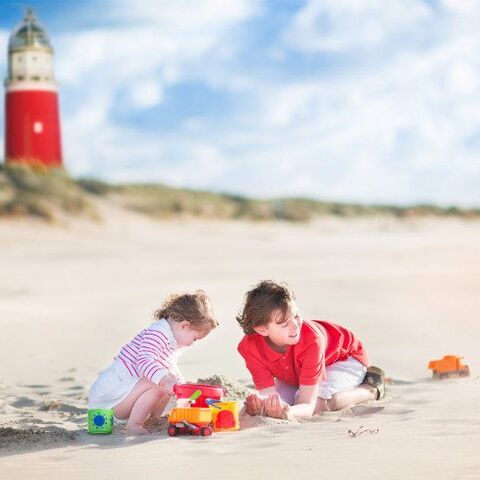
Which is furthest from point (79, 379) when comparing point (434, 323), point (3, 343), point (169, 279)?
point (169, 279)

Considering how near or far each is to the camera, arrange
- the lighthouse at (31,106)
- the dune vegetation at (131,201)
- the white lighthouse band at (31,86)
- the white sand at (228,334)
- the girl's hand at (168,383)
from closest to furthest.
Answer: the white sand at (228,334)
the girl's hand at (168,383)
the dune vegetation at (131,201)
the lighthouse at (31,106)
the white lighthouse band at (31,86)

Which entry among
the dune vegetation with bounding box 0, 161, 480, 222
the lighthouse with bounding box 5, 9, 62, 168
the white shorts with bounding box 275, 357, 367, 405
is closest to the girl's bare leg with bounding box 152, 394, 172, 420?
the white shorts with bounding box 275, 357, 367, 405

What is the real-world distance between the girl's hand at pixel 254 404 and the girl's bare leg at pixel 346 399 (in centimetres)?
45

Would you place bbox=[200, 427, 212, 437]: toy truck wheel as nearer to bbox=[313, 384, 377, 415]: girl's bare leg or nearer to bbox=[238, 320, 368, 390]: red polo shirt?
bbox=[238, 320, 368, 390]: red polo shirt

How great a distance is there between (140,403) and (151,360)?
233mm

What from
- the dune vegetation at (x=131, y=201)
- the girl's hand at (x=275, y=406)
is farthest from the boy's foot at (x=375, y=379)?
the dune vegetation at (x=131, y=201)

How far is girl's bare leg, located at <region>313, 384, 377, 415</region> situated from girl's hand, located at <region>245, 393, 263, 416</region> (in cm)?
45

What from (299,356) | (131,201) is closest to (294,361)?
(299,356)

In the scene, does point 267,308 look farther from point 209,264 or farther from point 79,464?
point 209,264

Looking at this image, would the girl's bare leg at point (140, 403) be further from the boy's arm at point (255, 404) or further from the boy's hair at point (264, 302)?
the boy's hair at point (264, 302)

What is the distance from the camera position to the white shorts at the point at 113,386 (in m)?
5.44

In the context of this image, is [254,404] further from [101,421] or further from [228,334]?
[228,334]

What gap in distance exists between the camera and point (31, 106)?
124ft

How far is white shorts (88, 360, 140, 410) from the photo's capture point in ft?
17.8
